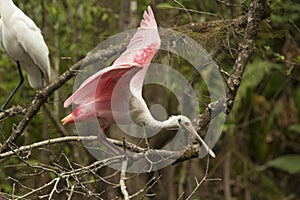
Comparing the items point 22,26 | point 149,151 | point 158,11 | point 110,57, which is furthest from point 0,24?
point 149,151

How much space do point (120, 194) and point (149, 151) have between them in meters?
0.36

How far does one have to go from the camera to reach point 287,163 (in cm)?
850

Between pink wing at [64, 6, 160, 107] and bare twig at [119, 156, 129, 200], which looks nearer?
bare twig at [119, 156, 129, 200]

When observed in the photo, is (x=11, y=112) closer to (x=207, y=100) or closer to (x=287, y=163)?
(x=207, y=100)

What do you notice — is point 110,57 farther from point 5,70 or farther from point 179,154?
point 5,70

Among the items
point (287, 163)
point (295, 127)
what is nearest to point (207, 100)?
point (295, 127)

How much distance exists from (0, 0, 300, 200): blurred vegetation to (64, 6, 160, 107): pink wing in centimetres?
41

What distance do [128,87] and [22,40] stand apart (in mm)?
1444

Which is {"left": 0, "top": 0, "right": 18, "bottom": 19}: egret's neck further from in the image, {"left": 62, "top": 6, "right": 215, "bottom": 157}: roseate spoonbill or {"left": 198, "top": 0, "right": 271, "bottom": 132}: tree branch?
{"left": 198, "top": 0, "right": 271, "bottom": 132}: tree branch

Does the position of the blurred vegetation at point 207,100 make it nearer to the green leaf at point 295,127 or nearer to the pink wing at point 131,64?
the green leaf at point 295,127

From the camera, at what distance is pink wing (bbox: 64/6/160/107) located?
3.68 m

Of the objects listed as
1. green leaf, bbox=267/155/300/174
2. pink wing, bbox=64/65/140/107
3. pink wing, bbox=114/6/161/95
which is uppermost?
pink wing, bbox=114/6/161/95

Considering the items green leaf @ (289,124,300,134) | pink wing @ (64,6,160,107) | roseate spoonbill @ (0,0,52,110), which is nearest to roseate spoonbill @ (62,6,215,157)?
pink wing @ (64,6,160,107)

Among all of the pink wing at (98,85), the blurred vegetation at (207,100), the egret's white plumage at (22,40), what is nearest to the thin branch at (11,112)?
the blurred vegetation at (207,100)
